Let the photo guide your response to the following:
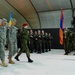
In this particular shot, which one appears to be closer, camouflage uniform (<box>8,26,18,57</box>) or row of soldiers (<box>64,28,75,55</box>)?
camouflage uniform (<box>8,26,18,57</box>)

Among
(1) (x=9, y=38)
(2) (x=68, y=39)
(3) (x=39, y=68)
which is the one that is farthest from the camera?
(2) (x=68, y=39)

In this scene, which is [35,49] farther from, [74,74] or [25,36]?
[74,74]

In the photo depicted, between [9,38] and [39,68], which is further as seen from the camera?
[9,38]

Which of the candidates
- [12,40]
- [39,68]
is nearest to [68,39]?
[12,40]

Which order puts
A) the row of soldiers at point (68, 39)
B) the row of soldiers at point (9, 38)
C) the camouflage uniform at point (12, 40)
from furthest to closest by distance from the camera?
the row of soldiers at point (68, 39) < the camouflage uniform at point (12, 40) < the row of soldiers at point (9, 38)

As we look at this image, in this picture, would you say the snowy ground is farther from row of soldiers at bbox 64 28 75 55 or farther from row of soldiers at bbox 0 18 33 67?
row of soldiers at bbox 64 28 75 55

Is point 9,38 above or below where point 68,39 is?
below

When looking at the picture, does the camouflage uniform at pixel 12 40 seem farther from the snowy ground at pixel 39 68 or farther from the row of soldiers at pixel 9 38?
the snowy ground at pixel 39 68

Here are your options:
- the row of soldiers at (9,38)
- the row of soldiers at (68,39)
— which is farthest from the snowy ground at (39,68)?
the row of soldiers at (68,39)

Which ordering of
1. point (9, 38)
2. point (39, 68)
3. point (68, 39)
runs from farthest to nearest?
point (68, 39) < point (9, 38) < point (39, 68)

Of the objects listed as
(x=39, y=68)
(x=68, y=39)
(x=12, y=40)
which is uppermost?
(x=68, y=39)

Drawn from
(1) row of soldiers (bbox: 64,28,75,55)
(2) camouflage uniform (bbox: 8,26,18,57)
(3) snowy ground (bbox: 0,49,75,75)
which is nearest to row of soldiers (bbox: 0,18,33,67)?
(2) camouflage uniform (bbox: 8,26,18,57)

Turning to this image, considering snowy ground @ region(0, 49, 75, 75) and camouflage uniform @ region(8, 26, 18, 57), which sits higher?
camouflage uniform @ region(8, 26, 18, 57)

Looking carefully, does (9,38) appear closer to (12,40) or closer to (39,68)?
(12,40)
